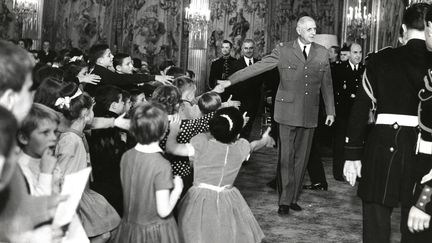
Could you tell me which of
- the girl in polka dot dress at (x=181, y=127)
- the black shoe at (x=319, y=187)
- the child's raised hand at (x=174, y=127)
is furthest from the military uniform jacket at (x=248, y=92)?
the child's raised hand at (x=174, y=127)

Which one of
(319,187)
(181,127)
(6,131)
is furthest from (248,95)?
(6,131)

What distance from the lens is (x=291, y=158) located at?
7348 millimetres

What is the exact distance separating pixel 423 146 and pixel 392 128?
1.14 feet

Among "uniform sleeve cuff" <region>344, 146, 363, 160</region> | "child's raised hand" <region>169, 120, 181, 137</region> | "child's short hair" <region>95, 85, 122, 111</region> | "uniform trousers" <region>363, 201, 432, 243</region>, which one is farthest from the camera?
"child's short hair" <region>95, 85, 122, 111</region>

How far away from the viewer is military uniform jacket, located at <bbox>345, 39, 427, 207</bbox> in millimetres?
4246

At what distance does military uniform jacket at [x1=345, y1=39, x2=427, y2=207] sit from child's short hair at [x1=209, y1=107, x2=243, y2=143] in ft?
3.03

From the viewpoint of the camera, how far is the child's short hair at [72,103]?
15.7 feet

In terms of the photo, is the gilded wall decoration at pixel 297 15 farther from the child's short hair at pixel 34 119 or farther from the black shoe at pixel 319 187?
the child's short hair at pixel 34 119

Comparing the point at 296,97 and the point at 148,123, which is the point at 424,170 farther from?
the point at 296,97

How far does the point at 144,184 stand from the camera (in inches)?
168

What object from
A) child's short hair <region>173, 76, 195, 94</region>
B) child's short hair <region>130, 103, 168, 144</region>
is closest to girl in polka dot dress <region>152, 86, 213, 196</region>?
child's short hair <region>173, 76, 195, 94</region>

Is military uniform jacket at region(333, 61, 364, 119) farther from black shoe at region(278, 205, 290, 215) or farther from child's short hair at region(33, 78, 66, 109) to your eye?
child's short hair at region(33, 78, 66, 109)

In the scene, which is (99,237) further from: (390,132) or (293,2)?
(293,2)

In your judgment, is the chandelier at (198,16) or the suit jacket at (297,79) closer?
the suit jacket at (297,79)
